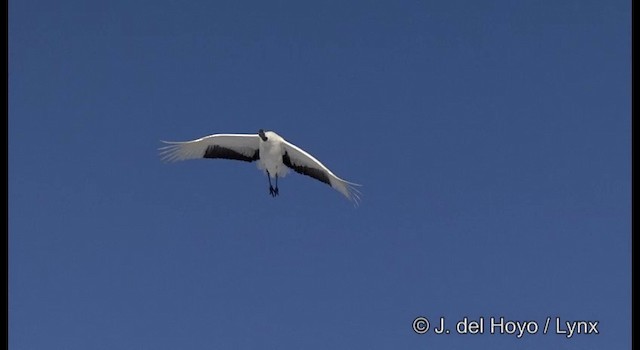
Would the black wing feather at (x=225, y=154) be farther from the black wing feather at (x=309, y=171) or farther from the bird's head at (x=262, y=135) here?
the bird's head at (x=262, y=135)

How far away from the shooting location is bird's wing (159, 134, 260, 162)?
3259cm

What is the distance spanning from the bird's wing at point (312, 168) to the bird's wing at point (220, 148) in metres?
1.31

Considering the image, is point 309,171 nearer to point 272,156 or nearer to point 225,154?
point 272,156

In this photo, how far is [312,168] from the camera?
33781 millimetres

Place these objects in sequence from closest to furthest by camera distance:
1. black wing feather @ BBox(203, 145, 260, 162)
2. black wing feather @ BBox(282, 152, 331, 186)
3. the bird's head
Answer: the bird's head
black wing feather @ BBox(203, 145, 260, 162)
black wing feather @ BBox(282, 152, 331, 186)

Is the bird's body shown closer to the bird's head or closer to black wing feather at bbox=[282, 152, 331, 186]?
the bird's head

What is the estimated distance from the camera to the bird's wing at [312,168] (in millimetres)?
33062

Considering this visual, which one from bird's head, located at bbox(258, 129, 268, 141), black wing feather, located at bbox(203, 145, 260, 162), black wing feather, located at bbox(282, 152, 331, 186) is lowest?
black wing feather, located at bbox(282, 152, 331, 186)

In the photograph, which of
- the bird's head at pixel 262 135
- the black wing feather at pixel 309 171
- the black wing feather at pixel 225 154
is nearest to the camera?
the bird's head at pixel 262 135
